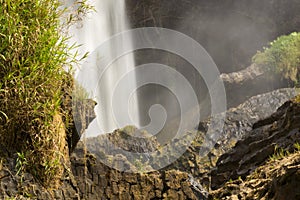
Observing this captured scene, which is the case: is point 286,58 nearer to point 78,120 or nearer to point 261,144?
point 261,144

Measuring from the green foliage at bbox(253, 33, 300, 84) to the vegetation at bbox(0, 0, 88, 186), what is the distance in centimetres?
812

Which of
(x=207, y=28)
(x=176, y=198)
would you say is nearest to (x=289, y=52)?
(x=207, y=28)

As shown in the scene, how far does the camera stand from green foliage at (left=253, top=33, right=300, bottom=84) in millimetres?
10086

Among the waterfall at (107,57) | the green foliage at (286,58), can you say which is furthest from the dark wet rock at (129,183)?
the green foliage at (286,58)

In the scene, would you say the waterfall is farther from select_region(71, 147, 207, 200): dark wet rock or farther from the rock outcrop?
the rock outcrop

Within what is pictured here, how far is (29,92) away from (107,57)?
10069 millimetres

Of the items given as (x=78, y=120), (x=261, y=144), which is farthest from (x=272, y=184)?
(x=261, y=144)

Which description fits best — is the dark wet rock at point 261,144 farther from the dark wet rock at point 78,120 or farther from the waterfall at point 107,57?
the waterfall at point 107,57

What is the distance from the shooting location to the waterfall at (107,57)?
10.0 meters

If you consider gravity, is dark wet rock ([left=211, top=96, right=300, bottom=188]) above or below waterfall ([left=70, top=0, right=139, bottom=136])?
below

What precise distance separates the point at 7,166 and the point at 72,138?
2.17ft

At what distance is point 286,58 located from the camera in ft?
33.3

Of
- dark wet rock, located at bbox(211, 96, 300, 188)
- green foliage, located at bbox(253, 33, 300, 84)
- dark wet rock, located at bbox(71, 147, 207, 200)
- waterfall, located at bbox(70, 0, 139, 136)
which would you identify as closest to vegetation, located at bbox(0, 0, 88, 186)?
dark wet rock, located at bbox(71, 147, 207, 200)

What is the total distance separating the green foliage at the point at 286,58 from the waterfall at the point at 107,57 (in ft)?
12.9
